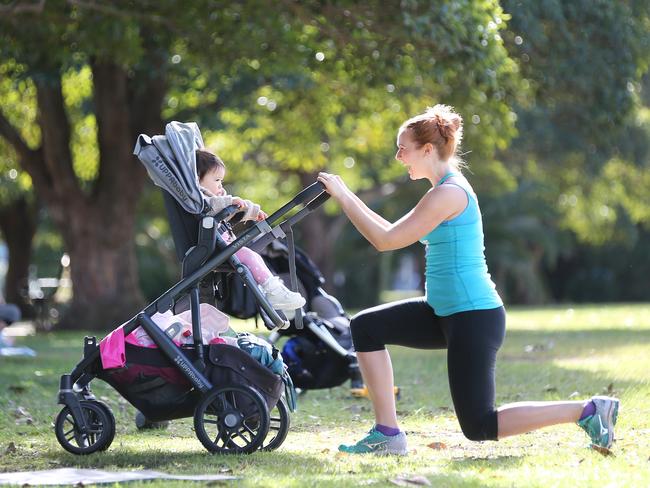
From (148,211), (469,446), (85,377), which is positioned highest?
(148,211)

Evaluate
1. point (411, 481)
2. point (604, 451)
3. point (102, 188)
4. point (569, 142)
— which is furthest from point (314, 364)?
point (569, 142)

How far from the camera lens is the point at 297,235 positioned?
36.4 m

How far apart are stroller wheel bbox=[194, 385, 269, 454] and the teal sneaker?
0.53m

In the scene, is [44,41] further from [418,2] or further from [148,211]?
[148,211]

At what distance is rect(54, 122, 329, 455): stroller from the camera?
259 inches

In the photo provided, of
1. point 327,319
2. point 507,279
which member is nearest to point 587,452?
point 327,319

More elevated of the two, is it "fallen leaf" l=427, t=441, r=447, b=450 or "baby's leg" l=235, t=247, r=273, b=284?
"baby's leg" l=235, t=247, r=273, b=284

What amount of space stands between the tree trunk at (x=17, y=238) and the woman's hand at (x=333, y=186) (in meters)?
26.1

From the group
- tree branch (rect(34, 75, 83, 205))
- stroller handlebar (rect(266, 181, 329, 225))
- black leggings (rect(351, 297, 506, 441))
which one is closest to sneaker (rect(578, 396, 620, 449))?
black leggings (rect(351, 297, 506, 441))

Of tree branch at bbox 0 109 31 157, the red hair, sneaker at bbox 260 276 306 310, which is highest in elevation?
tree branch at bbox 0 109 31 157

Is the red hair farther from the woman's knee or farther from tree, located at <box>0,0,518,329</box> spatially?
tree, located at <box>0,0,518,329</box>

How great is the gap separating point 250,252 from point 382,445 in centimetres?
122

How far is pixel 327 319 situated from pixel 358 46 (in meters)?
6.40

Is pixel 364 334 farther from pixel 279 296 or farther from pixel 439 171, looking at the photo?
pixel 439 171
